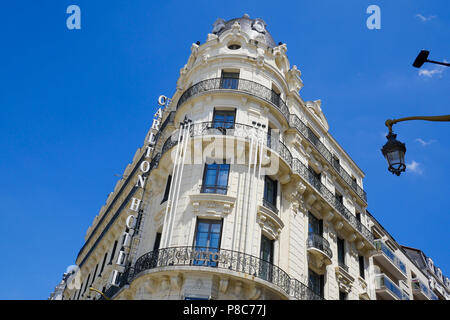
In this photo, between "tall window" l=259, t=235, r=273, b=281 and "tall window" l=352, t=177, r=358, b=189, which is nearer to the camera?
"tall window" l=259, t=235, r=273, b=281

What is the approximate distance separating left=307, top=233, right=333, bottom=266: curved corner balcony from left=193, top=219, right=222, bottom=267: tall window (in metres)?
5.54

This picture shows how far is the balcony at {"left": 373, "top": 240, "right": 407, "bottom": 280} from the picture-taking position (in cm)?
2870

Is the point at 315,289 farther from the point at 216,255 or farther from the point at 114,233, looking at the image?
the point at 114,233

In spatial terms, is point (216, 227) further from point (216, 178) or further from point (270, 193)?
point (270, 193)

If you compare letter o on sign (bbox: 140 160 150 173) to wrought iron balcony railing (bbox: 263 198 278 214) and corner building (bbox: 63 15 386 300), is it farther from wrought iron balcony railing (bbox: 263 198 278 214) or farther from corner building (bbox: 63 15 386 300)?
wrought iron balcony railing (bbox: 263 198 278 214)

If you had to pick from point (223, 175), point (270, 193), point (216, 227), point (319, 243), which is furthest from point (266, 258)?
A: point (319, 243)

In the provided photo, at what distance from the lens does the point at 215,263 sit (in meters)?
17.7

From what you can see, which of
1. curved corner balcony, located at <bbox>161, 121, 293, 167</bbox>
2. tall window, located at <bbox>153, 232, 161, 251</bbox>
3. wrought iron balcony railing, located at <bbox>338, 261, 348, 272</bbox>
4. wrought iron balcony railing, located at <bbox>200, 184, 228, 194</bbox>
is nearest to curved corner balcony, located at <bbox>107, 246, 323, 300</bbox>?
tall window, located at <bbox>153, 232, 161, 251</bbox>

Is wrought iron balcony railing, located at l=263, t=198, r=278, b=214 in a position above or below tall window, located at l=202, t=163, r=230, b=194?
below

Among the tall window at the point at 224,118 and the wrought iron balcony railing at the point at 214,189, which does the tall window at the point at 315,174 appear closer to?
the tall window at the point at 224,118

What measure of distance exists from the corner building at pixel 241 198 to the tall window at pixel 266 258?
0.06 meters
